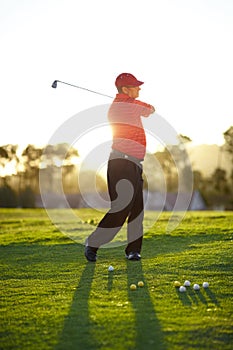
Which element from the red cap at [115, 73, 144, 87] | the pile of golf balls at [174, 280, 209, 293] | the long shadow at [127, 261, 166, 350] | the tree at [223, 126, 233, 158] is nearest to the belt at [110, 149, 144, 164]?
the red cap at [115, 73, 144, 87]

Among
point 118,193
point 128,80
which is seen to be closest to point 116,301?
point 118,193

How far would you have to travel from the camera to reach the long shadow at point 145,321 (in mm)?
4500

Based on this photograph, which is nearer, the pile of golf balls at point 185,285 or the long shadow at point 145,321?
the long shadow at point 145,321

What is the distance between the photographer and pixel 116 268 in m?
7.93

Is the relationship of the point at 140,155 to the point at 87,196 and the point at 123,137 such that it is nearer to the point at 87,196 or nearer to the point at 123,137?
the point at 123,137

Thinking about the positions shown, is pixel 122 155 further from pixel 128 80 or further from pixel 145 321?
pixel 145 321

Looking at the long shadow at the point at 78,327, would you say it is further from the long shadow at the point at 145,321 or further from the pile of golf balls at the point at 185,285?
the pile of golf balls at the point at 185,285

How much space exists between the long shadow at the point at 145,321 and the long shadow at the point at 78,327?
41cm

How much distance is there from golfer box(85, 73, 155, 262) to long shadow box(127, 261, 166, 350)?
1.37 meters

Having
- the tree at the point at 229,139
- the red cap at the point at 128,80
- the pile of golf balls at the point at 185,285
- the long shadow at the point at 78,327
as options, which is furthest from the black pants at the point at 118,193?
the tree at the point at 229,139

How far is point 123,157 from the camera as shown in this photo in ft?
27.1

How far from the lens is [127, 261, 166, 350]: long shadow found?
4500 millimetres

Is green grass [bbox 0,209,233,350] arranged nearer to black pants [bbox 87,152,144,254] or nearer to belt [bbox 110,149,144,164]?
black pants [bbox 87,152,144,254]

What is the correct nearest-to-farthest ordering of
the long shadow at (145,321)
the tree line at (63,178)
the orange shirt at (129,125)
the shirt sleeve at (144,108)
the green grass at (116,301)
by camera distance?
the long shadow at (145,321) < the green grass at (116,301) < the orange shirt at (129,125) < the shirt sleeve at (144,108) < the tree line at (63,178)
